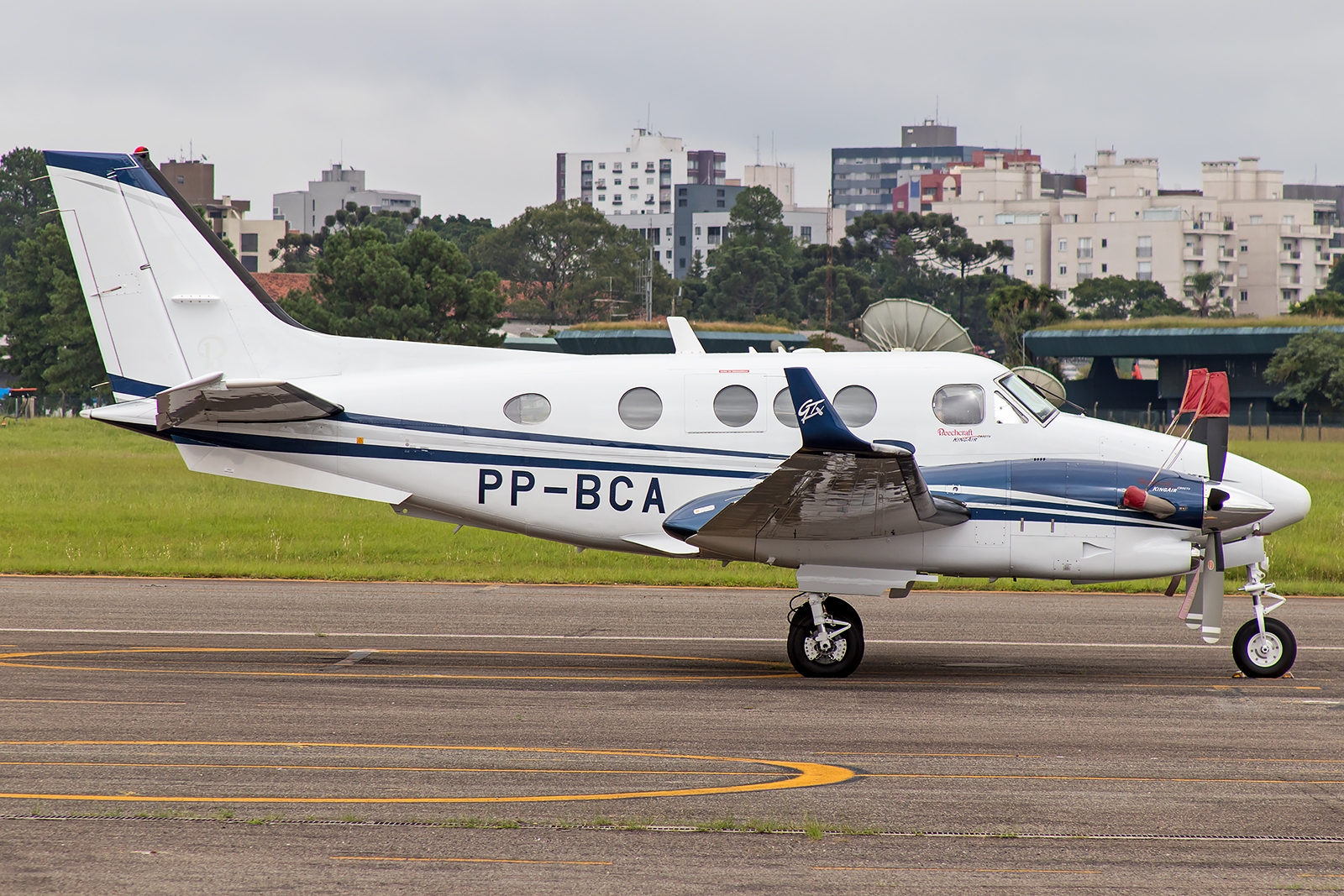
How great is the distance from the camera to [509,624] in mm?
16359

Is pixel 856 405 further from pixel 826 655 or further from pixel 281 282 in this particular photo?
pixel 281 282

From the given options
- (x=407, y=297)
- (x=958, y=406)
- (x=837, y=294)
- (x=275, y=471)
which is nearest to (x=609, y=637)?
(x=275, y=471)

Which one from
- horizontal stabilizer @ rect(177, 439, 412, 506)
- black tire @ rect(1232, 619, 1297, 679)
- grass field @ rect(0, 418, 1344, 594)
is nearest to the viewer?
black tire @ rect(1232, 619, 1297, 679)

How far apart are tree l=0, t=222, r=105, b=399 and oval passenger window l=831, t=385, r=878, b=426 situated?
217 feet

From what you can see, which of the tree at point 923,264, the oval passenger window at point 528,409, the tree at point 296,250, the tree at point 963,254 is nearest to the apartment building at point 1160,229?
the tree at point 923,264

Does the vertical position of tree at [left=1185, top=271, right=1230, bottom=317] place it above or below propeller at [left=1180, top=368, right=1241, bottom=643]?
above

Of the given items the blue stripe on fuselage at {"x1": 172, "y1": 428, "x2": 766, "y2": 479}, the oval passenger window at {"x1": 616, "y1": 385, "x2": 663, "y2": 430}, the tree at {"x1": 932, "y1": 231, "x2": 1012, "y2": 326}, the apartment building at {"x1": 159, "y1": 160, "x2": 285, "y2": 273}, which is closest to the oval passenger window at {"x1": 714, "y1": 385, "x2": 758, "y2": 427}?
the oval passenger window at {"x1": 616, "y1": 385, "x2": 663, "y2": 430}

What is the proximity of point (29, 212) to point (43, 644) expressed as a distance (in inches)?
5232

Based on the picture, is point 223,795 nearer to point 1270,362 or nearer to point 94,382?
point 94,382

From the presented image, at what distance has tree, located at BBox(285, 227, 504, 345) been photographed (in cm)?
6712

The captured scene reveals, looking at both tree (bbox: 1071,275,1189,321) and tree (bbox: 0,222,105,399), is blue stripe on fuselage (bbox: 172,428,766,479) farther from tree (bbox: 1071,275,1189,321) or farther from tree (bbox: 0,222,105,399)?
tree (bbox: 1071,275,1189,321)

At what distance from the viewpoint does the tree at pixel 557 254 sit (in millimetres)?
134500

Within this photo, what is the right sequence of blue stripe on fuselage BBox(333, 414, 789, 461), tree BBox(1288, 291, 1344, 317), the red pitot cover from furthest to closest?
tree BBox(1288, 291, 1344, 317) → blue stripe on fuselage BBox(333, 414, 789, 461) → the red pitot cover

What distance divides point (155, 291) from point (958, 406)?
874 cm
